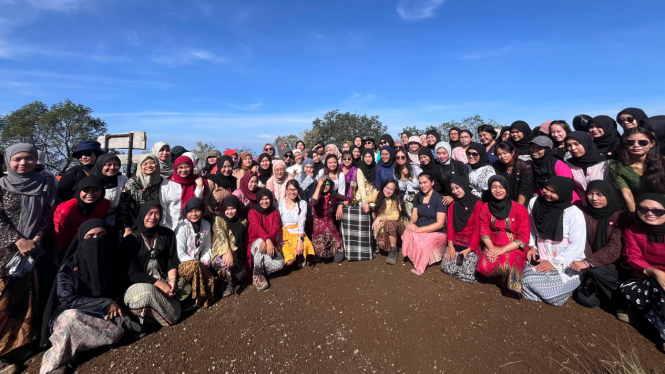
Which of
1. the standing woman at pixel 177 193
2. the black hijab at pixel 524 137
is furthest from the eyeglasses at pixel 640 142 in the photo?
the standing woman at pixel 177 193

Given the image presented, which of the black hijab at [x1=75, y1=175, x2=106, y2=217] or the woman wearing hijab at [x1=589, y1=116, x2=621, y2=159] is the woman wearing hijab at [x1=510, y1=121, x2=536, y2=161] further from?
the black hijab at [x1=75, y1=175, x2=106, y2=217]

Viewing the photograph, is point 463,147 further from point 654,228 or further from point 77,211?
point 77,211

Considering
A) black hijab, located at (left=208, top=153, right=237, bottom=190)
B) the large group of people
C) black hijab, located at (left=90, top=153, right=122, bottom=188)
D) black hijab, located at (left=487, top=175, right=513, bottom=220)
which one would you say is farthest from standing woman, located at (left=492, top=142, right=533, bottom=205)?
black hijab, located at (left=90, top=153, right=122, bottom=188)

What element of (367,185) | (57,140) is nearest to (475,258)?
(367,185)

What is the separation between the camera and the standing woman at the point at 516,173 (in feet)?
14.4

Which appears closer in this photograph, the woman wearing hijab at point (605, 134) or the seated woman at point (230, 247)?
the seated woman at point (230, 247)

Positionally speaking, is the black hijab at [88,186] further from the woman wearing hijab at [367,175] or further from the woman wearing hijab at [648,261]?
the woman wearing hijab at [648,261]

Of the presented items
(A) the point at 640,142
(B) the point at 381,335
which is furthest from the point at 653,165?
(B) the point at 381,335

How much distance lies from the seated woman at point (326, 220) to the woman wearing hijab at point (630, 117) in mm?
4327


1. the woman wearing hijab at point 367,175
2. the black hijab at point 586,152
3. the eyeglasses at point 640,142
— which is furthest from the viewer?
the woman wearing hijab at point 367,175

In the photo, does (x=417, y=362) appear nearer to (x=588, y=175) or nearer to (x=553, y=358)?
(x=553, y=358)

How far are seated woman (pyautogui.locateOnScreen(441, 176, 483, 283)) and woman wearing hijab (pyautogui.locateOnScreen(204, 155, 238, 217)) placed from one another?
3519mm

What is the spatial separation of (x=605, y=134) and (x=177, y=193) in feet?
20.5

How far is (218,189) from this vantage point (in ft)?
16.1
